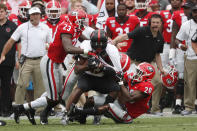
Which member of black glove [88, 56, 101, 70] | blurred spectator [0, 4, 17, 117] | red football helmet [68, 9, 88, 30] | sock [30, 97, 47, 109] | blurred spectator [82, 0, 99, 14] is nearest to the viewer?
black glove [88, 56, 101, 70]

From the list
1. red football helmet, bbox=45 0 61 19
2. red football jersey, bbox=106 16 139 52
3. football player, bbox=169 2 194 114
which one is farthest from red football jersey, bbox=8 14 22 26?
football player, bbox=169 2 194 114

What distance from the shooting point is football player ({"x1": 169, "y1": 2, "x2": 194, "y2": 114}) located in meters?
12.4

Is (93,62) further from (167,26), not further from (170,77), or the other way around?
(167,26)

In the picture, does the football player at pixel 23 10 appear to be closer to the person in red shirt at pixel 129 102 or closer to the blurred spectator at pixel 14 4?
the blurred spectator at pixel 14 4

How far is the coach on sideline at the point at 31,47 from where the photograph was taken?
12.0 m

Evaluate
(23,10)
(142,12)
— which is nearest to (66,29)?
(23,10)

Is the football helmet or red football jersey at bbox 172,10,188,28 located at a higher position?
the football helmet

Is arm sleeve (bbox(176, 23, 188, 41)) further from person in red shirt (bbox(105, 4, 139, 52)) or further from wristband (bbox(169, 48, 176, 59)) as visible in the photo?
person in red shirt (bbox(105, 4, 139, 52))

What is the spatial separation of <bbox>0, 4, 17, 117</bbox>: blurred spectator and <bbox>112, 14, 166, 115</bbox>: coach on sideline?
2.26 meters

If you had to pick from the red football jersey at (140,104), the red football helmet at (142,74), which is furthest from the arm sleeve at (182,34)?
the red football jersey at (140,104)

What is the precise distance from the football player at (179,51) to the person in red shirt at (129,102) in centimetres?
220

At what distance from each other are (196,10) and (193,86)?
139 centimetres

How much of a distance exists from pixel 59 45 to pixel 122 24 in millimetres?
3598

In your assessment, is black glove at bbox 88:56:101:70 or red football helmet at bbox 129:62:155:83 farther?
red football helmet at bbox 129:62:155:83
